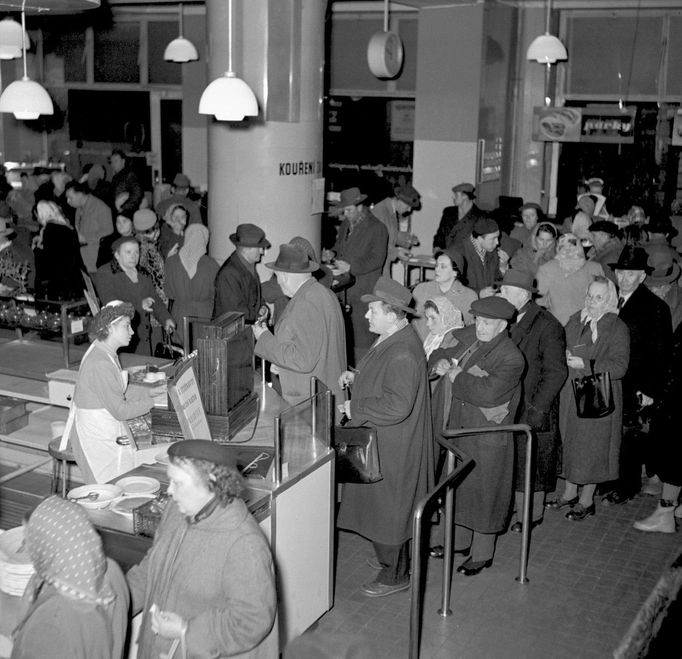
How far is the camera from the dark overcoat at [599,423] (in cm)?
620

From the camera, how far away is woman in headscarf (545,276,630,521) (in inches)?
244

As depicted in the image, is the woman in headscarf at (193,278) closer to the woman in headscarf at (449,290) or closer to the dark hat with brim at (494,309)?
the woman in headscarf at (449,290)

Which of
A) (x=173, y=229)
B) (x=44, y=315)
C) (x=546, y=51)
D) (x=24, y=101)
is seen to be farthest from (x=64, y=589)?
(x=546, y=51)

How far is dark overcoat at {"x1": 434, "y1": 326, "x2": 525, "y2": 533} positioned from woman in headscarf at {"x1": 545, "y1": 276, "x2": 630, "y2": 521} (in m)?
0.95

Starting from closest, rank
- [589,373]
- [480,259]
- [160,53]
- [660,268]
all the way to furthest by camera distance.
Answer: [589,373]
[660,268]
[480,259]
[160,53]

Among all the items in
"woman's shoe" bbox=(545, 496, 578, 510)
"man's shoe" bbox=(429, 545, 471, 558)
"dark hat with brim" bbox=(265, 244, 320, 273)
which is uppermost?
"dark hat with brim" bbox=(265, 244, 320, 273)

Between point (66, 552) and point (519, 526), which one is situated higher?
point (66, 552)

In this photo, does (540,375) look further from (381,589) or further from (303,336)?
(381,589)

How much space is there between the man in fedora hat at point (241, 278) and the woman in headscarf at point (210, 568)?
3936 millimetres

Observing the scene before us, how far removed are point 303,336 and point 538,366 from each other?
4.71 ft

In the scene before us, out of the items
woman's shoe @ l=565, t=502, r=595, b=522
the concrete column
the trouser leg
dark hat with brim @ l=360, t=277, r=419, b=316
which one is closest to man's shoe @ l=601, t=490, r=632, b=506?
woman's shoe @ l=565, t=502, r=595, b=522

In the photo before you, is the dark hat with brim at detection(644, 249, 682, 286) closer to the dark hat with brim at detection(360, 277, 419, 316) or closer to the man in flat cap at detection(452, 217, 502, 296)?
the man in flat cap at detection(452, 217, 502, 296)

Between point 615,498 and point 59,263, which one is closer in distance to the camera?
point 615,498

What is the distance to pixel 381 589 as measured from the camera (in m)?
5.35
